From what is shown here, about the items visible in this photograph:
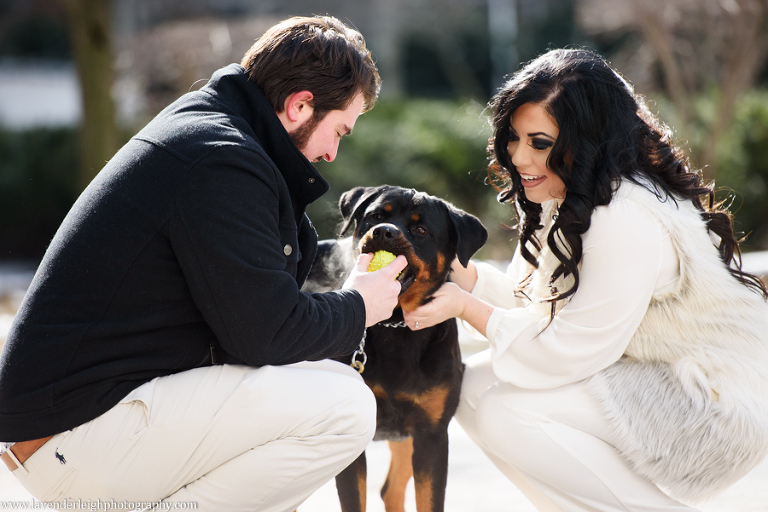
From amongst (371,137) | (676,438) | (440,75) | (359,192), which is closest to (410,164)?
(371,137)

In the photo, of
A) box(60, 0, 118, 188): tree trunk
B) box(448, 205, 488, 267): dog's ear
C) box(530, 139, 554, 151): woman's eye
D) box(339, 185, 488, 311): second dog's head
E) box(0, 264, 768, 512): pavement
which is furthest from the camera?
box(60, 0, 118, 188): tree trunk

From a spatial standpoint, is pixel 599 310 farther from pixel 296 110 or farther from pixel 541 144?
pixel 296 110

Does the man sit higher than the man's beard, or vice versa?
the man's beard

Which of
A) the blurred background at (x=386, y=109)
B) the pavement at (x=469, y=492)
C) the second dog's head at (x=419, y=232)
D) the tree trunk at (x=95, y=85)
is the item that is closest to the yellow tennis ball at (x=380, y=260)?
the second dog's head at (x=419, y=232)

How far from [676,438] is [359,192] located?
153cm

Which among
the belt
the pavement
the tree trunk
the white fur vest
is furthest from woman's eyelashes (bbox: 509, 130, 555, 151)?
the tree trunk

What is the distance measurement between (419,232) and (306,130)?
0.71 m

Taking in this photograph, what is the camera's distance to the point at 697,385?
2.64 m

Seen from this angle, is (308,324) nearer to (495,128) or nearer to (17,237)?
(495,128)

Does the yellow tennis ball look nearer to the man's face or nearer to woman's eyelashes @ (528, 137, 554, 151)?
the man's face

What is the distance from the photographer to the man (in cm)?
206

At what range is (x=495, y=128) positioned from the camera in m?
2.86

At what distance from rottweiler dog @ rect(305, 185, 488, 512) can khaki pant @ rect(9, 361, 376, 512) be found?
0.55 metres

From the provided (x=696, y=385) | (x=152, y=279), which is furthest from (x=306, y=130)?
(x=696, y=385)
